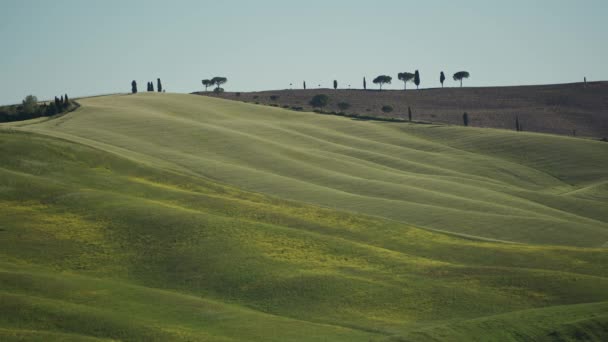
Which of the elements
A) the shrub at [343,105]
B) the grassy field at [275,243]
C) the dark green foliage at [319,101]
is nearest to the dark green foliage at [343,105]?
the shrub at [343,105]

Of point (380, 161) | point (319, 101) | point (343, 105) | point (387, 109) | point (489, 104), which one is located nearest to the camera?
point (380, 161)

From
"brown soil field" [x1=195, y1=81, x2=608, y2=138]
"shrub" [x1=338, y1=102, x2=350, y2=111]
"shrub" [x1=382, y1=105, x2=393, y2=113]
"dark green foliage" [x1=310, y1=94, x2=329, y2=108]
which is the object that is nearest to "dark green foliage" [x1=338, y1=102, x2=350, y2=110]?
"shrub" [x1=338, y1=102, x2=350, y2=111]

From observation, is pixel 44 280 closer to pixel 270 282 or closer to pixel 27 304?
pixel 27 304

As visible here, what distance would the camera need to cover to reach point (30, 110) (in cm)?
10319

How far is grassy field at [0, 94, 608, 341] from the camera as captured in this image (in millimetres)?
37125

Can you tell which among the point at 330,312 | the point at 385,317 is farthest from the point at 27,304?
the point at 385,317

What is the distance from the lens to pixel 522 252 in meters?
53.7

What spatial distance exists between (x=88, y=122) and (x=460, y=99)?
104 m

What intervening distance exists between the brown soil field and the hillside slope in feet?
95.5

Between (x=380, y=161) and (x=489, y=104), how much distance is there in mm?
83466

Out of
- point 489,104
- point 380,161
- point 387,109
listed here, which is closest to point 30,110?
point 380,161

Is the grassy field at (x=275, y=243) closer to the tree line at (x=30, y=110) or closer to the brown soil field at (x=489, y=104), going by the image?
the tree line at (x=30, y=110)

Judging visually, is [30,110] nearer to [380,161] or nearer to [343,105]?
[380,161]

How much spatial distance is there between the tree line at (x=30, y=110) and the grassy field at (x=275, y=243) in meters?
8.49
